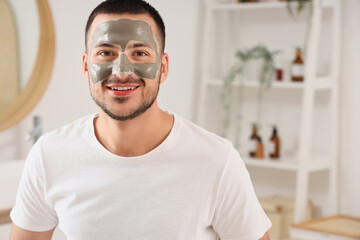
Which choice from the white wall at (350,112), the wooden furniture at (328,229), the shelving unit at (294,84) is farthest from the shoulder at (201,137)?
Answer: the white wall at (350,112)

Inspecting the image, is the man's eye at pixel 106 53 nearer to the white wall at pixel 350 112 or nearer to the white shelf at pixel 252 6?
the white shelf at pixel 252 6

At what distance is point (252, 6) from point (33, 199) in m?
1.95

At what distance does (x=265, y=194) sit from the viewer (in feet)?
10.1

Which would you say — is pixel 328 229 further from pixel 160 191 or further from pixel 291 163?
pixel 160 191

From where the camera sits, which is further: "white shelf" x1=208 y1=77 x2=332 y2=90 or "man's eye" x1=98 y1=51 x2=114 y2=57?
"white shelf" x1=208 y1=77 x2=332 y2=90

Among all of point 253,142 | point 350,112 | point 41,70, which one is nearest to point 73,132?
point 41,70

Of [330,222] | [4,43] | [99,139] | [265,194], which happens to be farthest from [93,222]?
[265,194]

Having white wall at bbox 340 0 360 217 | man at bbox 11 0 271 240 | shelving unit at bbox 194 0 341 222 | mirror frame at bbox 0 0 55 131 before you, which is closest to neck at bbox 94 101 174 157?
man at bbox 11 0 271 240

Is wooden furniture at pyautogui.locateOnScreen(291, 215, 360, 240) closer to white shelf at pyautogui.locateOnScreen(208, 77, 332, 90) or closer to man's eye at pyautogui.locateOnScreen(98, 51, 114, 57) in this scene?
white shelf at pyautogui.locateOnScreen(208, 77, 332, 90)

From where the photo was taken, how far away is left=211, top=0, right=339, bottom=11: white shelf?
2674 mm

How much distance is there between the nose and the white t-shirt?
15 centimetres

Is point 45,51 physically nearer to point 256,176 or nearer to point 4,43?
point 4,43

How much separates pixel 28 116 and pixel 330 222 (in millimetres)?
1397

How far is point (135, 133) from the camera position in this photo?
104 cm
